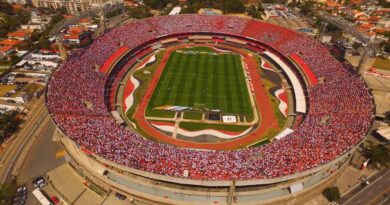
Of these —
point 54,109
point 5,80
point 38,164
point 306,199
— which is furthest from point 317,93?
point 5,80

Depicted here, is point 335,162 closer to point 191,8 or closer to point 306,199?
point 306,199

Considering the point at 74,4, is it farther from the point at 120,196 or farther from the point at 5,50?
the point at 120,196

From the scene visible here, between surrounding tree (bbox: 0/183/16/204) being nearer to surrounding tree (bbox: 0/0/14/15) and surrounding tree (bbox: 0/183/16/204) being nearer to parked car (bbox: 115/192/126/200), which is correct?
parked car (bbox: 115/192/126/200)

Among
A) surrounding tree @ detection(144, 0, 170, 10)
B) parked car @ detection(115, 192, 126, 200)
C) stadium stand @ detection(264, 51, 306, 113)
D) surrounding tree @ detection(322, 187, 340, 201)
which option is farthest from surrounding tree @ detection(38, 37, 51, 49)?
surrounding tree @ detection(322, 187, 340, 201)

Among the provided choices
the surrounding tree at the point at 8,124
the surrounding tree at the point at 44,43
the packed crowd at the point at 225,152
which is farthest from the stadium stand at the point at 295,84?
the surrounding tree at the point at 44,43

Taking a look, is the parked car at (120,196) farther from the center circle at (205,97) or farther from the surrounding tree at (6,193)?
the surrounding tree at (6,193)
